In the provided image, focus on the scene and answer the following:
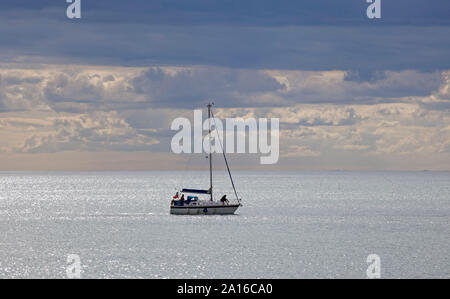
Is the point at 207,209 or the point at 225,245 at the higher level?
the point at 207,209

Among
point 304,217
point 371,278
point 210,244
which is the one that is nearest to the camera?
point 371,278

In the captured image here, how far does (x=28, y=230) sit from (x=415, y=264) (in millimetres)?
63422

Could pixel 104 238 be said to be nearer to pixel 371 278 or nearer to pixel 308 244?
pixel 308 244

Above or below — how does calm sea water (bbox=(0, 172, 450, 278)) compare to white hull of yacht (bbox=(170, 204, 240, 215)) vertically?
below

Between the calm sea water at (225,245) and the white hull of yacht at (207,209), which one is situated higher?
the white hull of yacht at (207,209)

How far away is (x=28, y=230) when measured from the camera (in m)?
119

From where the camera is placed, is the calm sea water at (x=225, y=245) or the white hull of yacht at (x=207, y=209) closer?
the calm sea water at (x=225, y=245)

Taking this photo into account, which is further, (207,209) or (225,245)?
(207,209)

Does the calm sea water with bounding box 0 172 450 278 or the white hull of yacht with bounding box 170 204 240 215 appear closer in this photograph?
the calm sea water with bounding box 0 172 450 278
